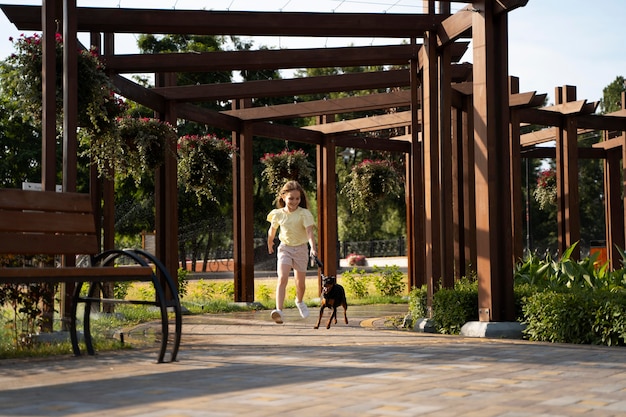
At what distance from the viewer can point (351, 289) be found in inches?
717

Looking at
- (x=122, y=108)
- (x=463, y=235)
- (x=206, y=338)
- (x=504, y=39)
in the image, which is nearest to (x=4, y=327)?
(x=206, y=338)

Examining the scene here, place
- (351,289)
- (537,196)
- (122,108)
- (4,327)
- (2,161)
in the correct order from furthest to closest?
1. (2,161)
2. (537,196)
3. (351,289)
4. (122,108)
5. (4,327)

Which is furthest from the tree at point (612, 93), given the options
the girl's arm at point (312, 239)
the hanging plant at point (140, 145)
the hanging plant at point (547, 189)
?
the girl's arm at point (312, 239)

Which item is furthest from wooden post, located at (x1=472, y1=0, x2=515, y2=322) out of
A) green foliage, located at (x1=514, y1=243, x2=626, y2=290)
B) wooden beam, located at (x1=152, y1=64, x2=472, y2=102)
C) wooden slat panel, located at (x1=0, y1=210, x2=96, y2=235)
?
wooden beam, located at (x1=152, y1=64, x2=472, y2=102)

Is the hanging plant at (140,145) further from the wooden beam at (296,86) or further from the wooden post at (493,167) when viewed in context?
the wooden post at (493,167)

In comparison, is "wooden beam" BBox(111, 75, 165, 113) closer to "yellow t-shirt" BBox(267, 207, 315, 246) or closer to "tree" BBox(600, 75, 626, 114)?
"yellow t-shirt" BBox(267, 207, 315, 246)

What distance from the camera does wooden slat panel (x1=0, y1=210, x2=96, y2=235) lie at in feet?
20.7

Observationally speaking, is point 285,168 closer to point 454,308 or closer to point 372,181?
point 372,181

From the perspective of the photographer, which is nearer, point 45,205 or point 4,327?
point 45,205

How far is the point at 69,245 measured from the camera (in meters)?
6.68

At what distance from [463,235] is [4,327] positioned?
8.01 meters

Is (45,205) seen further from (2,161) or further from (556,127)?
(2,161)

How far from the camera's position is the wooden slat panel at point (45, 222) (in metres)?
6.31

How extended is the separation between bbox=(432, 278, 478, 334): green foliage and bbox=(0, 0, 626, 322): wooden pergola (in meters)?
0.25
